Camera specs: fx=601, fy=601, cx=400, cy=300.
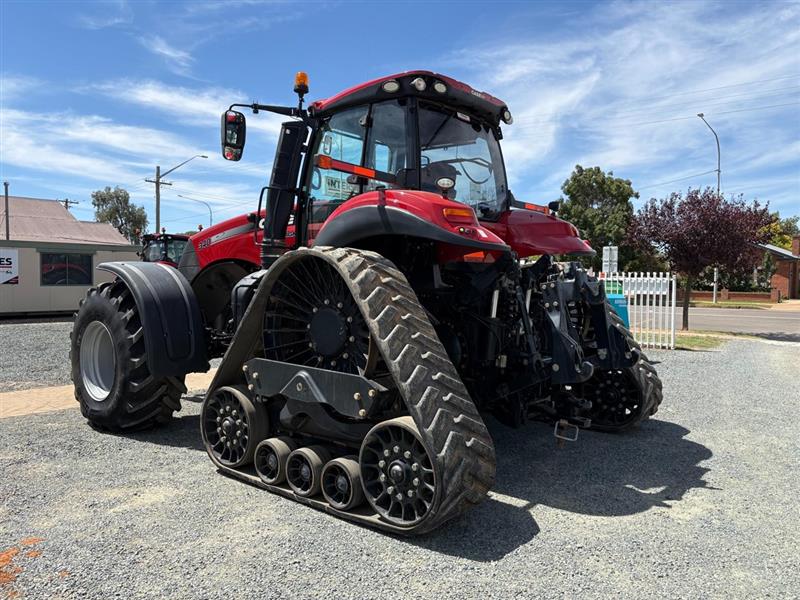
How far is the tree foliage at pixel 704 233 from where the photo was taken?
17.3 m

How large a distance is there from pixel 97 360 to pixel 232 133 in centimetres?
280

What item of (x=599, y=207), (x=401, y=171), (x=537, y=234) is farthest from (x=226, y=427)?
(x=599, y=207)

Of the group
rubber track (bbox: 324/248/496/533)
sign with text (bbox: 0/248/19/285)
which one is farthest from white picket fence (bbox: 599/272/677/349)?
sign with text (bbox: 0/248/19/285)

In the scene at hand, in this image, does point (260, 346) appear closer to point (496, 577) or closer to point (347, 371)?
point (347, 371)

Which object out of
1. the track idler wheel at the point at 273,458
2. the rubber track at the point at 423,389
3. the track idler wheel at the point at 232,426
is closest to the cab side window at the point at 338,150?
the rubber track at the point at 423,389

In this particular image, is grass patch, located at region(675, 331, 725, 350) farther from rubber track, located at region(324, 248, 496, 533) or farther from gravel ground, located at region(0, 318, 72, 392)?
gravel ground, located at region(0, 318, 72, 392)

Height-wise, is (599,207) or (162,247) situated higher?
(599,207)

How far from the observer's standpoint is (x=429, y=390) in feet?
11.0

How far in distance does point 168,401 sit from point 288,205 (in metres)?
2.14

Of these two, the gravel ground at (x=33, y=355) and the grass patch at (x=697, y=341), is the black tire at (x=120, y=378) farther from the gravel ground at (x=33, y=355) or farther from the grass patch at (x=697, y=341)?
the grass patch at (x=697, y=341)

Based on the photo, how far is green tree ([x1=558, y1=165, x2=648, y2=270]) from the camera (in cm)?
3450

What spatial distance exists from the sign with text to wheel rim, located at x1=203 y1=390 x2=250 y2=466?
18.7 meters

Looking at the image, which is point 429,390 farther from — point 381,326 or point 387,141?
point 387,141

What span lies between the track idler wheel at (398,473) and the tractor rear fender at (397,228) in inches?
45.0
